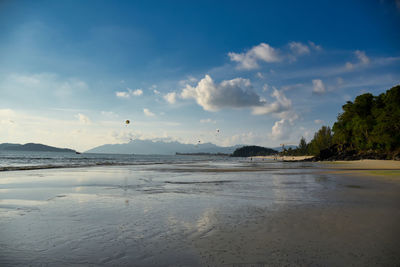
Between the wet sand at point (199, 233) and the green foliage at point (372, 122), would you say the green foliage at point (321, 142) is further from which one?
the wet sand at point (199, 233)

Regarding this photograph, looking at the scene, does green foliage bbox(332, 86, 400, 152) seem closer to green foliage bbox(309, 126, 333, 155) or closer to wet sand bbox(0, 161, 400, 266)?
green foliage bbox(309, 126, 333, 155)

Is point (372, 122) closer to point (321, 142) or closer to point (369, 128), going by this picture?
point (369, 128)

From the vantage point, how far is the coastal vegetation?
67.4 meters

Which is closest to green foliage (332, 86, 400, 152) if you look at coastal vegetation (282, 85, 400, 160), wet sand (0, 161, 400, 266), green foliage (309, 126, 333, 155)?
coastal vegetation (282, 85, 400, 160)

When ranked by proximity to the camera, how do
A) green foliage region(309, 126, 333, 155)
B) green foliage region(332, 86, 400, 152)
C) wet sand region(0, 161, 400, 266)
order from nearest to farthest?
wet sand region(0, 161, 400, 266)
green foliage region(332, 86, 400, 152)
green foliage region(309, 126, 333, 155)

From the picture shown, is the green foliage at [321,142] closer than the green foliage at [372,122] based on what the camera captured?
No

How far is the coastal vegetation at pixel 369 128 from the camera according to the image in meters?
67.4

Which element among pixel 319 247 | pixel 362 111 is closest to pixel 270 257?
pixel 319 247

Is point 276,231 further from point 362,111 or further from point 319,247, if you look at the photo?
point 362,111

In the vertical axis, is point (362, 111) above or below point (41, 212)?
above

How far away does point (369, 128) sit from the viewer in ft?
267

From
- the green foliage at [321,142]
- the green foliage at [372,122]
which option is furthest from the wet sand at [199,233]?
the green foliage at [321,142]

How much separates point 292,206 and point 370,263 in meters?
5.78

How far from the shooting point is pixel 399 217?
27.7 ft
